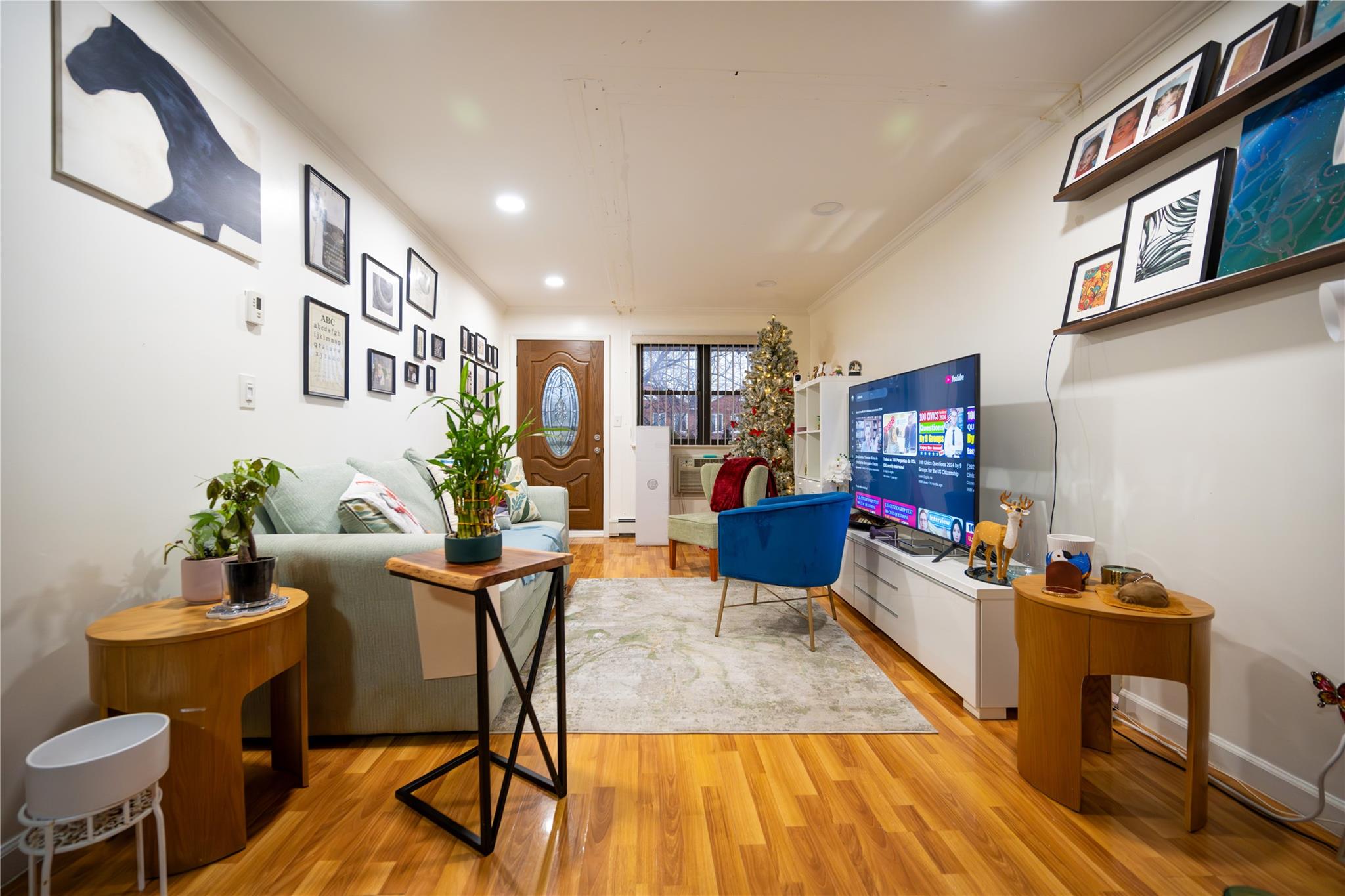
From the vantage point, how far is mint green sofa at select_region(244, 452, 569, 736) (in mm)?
1732

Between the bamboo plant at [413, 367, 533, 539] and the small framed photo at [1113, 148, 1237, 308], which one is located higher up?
the small framed photo at [1113, 148, 1237, 308]

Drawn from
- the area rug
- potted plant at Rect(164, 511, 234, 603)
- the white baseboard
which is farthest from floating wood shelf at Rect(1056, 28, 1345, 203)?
potted plant at Rect(164, 511, 234, 603)

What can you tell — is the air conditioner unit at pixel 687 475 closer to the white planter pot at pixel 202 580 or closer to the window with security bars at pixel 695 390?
the window with security bars at pixel 695 390

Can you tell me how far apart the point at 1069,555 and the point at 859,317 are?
10.4ft

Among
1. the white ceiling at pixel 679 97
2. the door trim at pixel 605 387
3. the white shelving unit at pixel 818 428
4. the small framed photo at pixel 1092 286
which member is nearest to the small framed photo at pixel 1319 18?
the white ceiling at pixel 679 97

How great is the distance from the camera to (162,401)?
1.68 m

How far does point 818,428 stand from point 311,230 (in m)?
3.72

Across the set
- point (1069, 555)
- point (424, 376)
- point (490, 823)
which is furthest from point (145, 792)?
point (424, 376)

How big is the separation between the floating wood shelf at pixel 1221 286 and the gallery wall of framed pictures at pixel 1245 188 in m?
0.04

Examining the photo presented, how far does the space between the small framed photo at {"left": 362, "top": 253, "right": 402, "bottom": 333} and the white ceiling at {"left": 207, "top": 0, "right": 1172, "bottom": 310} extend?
0.49m

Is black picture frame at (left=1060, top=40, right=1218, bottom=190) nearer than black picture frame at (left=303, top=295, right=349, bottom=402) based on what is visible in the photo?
Yes

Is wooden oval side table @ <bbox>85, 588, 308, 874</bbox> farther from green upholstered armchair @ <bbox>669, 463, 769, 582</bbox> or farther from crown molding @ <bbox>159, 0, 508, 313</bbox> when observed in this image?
green upholstered armchair @ <bbox>669, 463, 769, 582</bbox>

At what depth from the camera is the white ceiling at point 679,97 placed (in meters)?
1.86

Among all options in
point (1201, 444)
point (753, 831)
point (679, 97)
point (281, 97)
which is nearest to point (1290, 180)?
point (1201, 444)
